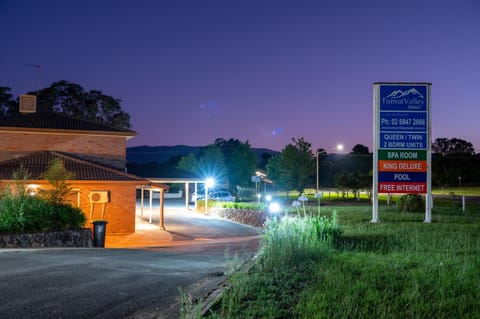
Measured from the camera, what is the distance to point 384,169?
18.6 metres

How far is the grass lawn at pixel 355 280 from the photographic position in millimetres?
6164

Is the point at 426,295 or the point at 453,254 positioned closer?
the point at 426,295

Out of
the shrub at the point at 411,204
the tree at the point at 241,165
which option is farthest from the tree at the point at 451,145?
the shrub at the point at 411,204

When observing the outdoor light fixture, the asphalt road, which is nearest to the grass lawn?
the asphalt road

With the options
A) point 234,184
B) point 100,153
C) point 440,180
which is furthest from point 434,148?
point 100,153

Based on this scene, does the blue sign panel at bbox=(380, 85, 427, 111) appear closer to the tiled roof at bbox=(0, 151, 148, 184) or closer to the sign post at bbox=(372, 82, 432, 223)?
the sign post at bbox=(372, 82, 432, 223)

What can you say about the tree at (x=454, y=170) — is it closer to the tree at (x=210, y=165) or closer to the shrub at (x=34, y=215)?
the tree at (x=210, y=165)

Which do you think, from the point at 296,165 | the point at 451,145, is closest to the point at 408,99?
the point at 296,165

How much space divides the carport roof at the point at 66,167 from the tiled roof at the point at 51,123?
1631 millimetres

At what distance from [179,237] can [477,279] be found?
53.8ft

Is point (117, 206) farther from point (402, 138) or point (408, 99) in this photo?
point (408, 99)

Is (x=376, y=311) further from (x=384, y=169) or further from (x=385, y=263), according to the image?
(x=384, y=169)

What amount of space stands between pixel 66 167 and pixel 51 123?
4.63 m

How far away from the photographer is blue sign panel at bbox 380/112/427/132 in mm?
18562
